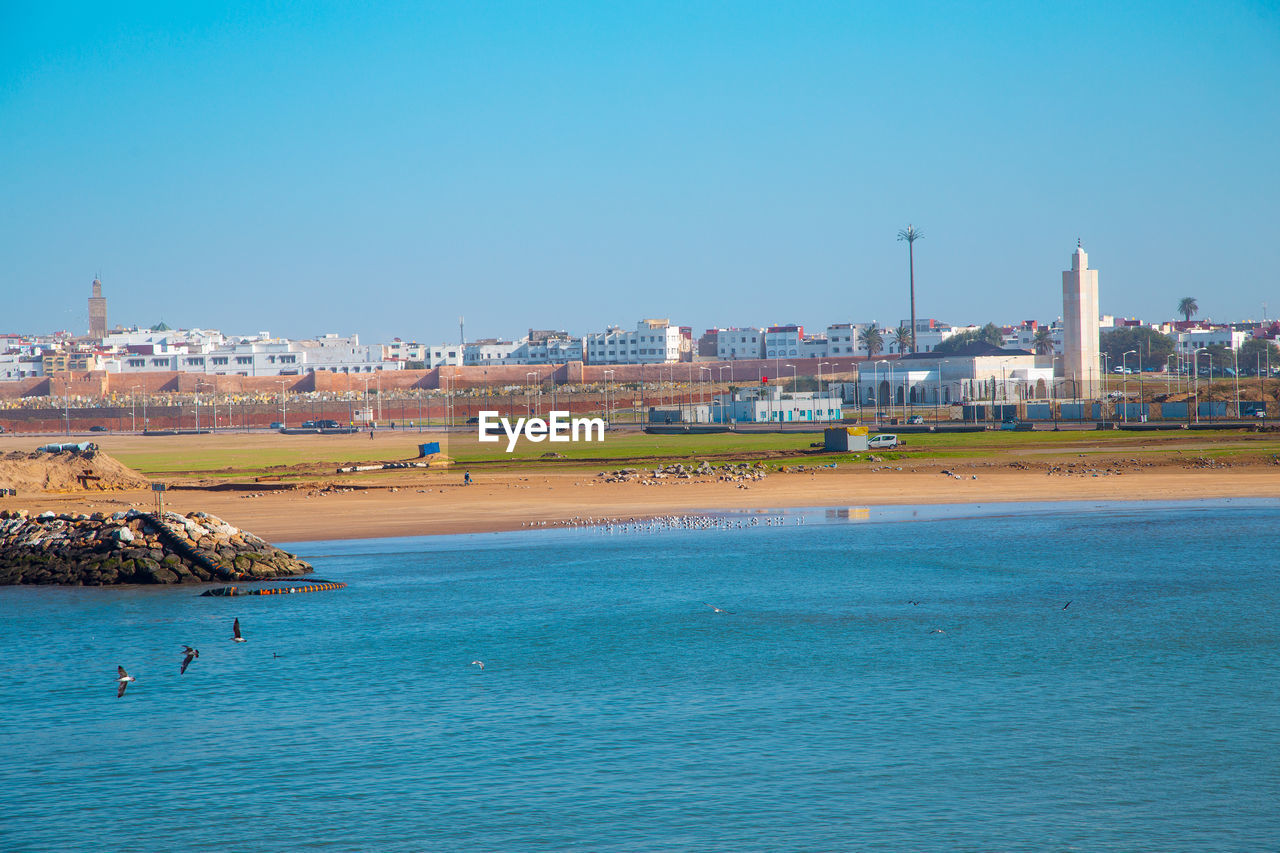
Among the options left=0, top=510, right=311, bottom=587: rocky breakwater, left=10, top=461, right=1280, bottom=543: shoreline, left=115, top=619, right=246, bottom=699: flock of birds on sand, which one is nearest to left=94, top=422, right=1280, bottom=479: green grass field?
left=10, top=461, right=1280, bottom=543: shoreline

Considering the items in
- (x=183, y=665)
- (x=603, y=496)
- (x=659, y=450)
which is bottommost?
(x=183, y=665)

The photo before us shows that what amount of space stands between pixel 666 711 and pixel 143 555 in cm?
1599

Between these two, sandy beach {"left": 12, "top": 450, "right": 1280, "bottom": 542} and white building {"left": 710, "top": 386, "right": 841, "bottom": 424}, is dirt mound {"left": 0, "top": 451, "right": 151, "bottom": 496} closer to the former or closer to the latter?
sandy beach {"left": 12, "top": 450, "right": 1280, "bottom": 542}

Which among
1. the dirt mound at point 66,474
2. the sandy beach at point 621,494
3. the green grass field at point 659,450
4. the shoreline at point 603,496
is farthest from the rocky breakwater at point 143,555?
the green grass field at point 659,450

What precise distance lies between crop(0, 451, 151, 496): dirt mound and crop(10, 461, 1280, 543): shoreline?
178 centimetres

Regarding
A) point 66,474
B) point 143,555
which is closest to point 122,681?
point 143,555

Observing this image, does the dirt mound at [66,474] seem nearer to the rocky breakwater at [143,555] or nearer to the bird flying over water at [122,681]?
the rocky breakwater at [143,555]

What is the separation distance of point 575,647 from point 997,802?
880 centimetres

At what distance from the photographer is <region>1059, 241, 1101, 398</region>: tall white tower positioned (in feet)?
376

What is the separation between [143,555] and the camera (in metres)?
26.8

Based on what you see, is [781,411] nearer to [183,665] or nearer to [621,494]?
[621,494]

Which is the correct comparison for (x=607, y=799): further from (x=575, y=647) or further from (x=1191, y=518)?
(x=1191, y=518)

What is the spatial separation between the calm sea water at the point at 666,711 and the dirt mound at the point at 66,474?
2114cm

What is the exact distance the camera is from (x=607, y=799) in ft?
41.1
